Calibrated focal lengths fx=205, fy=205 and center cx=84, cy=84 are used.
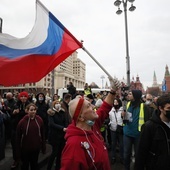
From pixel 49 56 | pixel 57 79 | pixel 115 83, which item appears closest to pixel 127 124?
pixel 115 83

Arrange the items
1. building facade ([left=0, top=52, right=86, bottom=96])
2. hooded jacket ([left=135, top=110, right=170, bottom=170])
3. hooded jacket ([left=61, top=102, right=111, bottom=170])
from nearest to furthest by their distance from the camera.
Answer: hooded jacket ([left=61, top=102, right=111, bottom=170]) < hooded jacket ([left=135, top=110, right=170, bottom=170]) < building facade ([left=0, top=52, right=86, bottom=96])

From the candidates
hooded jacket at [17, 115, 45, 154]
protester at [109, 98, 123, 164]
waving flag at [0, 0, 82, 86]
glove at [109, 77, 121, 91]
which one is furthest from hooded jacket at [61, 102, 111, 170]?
protester at [109, 98, 123, 164]

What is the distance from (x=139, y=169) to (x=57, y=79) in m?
111

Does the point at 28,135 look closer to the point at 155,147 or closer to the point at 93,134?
the point at 93,134

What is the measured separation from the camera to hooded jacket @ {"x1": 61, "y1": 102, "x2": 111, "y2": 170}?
1.82 m

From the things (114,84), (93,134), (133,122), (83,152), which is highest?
(114,84)

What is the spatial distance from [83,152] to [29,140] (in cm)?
265

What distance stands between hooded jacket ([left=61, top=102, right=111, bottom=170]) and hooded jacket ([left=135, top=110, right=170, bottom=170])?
74 centimetres

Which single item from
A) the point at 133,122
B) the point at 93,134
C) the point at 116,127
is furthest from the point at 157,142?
the point at 116,127

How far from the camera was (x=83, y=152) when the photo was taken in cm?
191

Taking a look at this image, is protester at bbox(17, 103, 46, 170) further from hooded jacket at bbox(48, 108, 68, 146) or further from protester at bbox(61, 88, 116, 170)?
protester at bbox(61, 88, 116, 170)

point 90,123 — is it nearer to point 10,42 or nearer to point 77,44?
point 77,44

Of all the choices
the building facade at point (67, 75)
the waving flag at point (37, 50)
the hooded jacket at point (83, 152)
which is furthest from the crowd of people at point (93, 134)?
the building facade at point (67, 75)

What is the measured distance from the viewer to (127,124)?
4617 mm
